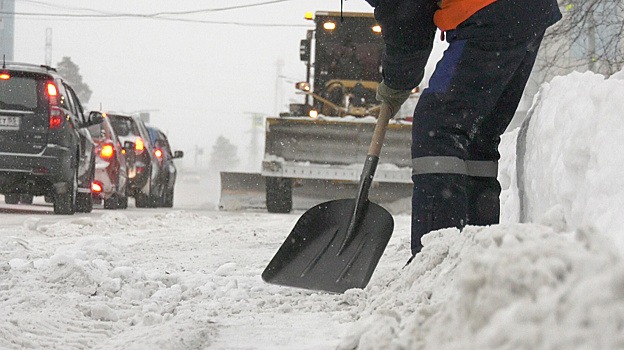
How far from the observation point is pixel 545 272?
4.89 ft

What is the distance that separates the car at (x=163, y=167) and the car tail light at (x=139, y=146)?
105 cm

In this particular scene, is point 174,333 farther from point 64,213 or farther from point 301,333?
point 64,213

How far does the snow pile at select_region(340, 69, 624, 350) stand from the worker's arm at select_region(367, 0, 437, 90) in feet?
2.11

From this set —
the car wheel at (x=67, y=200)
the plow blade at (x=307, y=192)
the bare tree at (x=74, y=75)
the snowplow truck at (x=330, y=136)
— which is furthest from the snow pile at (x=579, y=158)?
the bare tree at (x=74, y=75)

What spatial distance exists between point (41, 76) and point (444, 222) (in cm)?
764

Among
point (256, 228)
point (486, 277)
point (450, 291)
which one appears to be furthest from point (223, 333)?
point (256, 228)

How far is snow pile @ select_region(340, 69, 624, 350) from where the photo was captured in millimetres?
A: 1345

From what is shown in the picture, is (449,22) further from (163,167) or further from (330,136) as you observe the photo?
(163,167)

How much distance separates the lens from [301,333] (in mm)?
2846

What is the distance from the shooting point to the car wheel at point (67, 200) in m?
10.6

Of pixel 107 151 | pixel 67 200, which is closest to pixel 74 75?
pixel 107 151

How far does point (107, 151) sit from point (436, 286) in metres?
11.4

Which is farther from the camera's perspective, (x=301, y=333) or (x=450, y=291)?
(x=301, y=333)

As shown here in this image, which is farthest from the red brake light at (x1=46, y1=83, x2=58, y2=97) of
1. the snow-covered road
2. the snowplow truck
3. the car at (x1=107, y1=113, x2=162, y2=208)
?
the car at (x1=107, y1=113, x2=162, y2=208)
